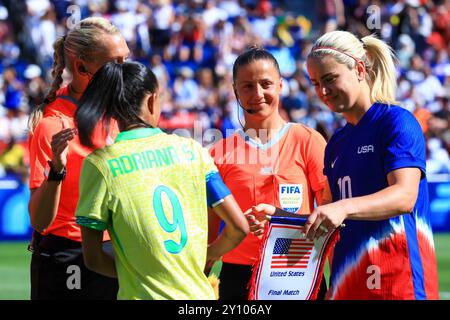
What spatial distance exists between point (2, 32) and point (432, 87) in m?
9.30

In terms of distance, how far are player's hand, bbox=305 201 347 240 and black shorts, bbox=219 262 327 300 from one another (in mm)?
1265

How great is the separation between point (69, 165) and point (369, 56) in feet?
5.03

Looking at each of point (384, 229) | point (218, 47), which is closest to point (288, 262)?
point (384, 229)

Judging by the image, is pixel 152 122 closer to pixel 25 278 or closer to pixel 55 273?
pixel 55 273

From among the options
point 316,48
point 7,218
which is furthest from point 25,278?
point 316,48

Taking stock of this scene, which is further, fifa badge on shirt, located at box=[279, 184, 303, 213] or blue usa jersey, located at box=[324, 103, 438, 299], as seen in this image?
fifa badge on shirt, located at box=[279, 184, 303, 213]

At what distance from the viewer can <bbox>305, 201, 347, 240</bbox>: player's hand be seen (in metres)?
3.44

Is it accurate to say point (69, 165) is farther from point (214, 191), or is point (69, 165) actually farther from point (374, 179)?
point (374, 179)

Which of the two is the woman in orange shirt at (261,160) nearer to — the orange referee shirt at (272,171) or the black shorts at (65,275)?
the orange referee shirt at (272,171)

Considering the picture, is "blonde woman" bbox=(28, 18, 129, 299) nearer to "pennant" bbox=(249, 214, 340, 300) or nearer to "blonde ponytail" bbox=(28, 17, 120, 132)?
"blonde ponytail" bbox=(28, 17, 120, 132)

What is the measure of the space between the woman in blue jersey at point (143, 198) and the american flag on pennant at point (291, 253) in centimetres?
68

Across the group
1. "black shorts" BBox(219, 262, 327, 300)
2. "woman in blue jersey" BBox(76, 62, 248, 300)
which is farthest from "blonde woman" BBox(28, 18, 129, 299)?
"woman in blue jersey" BBox(76, 62, 248, 300)

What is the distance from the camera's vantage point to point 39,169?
432 cm

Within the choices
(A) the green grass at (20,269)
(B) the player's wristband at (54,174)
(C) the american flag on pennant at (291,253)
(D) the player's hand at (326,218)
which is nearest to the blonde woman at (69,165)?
(B) the player's wristband at (54,174)
